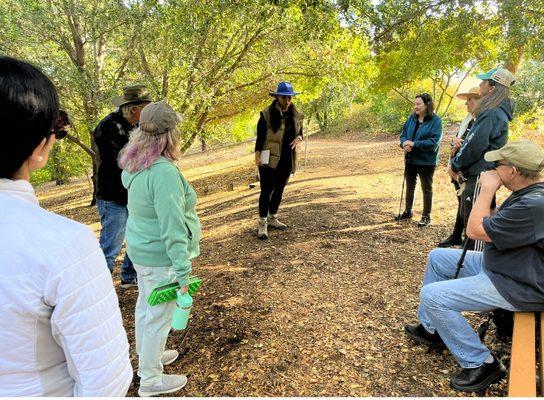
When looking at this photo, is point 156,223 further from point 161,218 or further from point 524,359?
point 524,359

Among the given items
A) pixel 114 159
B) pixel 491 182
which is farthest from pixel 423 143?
pixel 114 159

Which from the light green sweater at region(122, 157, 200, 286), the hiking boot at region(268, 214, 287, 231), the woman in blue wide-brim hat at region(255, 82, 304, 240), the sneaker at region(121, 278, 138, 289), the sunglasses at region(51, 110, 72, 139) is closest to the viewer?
the sunglasses at region(51, 110, 72, 139)

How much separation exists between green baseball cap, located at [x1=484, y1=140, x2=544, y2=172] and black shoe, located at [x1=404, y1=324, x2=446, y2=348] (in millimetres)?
1455

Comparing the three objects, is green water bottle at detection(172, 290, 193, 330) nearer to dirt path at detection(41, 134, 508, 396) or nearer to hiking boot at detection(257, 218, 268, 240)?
dirt path at detection(41, 134, 508, 396)

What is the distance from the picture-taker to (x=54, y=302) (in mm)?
1004

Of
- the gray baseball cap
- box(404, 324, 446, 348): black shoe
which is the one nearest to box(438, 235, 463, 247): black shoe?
box(404, 324, 446, 348): black shoe

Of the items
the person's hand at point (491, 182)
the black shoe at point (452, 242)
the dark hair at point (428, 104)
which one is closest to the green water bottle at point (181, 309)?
the person's hand at point (491, 182)

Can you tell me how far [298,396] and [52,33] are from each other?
396 inches

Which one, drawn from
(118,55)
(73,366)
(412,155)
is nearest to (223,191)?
(118,55)

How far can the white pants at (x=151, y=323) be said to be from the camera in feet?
8.52

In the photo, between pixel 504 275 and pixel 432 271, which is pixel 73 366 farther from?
pixel 432 271

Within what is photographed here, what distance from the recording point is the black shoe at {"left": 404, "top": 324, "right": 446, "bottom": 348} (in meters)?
3.08

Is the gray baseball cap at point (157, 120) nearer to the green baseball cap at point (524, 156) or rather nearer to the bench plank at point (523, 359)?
the green baseball cap at point (524, 156)

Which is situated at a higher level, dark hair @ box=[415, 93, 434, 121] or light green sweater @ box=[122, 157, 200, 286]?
dark hair @ box=[415, 93, 434, 121]
